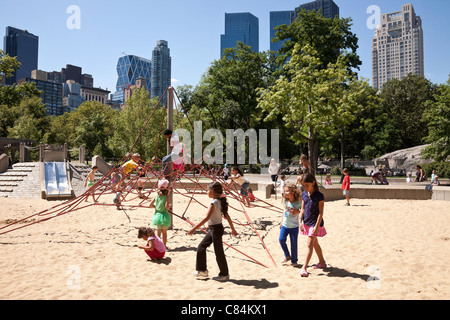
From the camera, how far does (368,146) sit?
4266cm

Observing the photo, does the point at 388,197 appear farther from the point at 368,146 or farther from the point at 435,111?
the point at 368,146

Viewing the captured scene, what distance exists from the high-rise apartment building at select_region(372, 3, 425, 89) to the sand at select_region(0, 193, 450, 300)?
553 ft

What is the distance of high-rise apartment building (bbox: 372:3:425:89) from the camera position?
152000 millimetres

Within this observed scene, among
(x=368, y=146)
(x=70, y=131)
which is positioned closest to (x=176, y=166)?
(x=368, y=146)

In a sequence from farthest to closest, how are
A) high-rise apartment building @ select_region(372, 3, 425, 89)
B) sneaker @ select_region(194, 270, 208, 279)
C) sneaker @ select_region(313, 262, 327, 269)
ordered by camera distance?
high-rise apartment building @ select_region(372, 3, 425, 89) → sneaker @ select_region(313, 262, 327, 269) → sneaker @ select_region(194, 270, 208, 279)

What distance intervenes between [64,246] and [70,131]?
50.4m

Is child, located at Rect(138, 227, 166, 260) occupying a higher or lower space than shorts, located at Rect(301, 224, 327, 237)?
lower

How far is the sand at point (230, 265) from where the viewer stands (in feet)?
13.0

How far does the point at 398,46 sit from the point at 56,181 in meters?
179

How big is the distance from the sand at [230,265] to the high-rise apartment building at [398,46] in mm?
168668
